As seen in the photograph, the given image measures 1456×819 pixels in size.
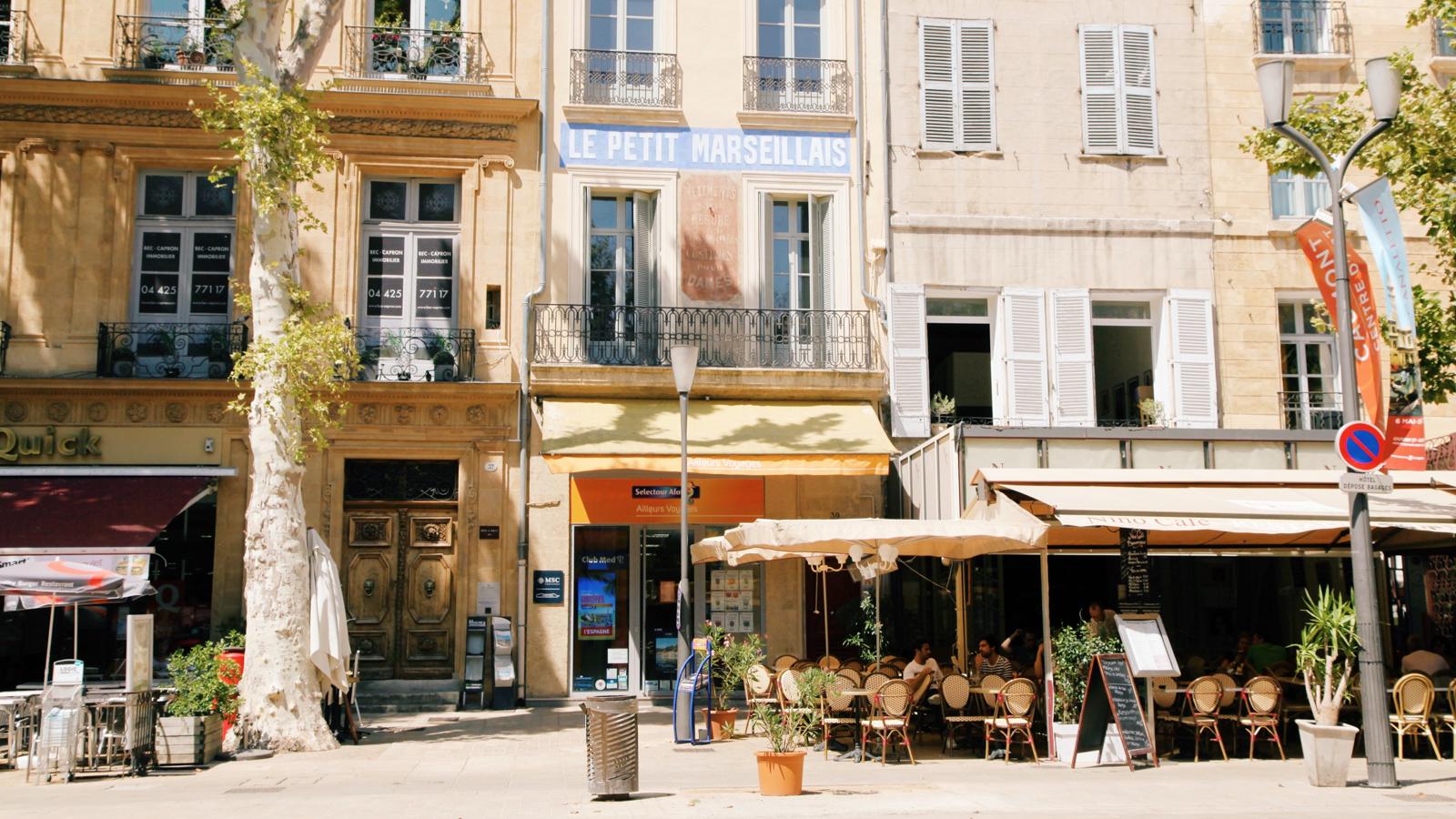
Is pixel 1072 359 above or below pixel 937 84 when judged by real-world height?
below

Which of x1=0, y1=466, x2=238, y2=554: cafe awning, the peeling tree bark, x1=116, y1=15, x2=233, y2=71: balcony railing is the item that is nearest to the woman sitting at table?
the peeling tree bark

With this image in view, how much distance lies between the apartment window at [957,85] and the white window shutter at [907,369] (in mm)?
2303

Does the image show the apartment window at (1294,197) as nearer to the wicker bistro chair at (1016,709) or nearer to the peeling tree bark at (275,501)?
the wicker bistro chair at (1016,709)

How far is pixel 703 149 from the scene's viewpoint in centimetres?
1597

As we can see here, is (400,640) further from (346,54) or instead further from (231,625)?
(346,54)

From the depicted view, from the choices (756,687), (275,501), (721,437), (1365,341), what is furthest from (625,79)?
(1365,341)

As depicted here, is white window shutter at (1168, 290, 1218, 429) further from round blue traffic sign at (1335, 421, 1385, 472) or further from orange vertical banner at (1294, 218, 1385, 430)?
round blue traffic sign at (1335, 421, 1385, 472)

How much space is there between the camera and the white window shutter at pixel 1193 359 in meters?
15.7

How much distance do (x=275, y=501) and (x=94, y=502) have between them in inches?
158

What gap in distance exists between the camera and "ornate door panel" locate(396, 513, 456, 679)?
14.8m

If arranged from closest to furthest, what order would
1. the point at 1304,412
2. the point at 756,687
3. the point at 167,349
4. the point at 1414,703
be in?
the point at 1414,703 < the point at 756,687 < the point at 167,349 < the point at 1304,412

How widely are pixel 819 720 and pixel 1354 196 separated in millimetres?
6890

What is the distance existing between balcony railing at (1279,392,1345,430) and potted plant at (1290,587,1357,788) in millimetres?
6480

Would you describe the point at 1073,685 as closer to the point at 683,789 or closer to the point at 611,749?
the point at 683,789
